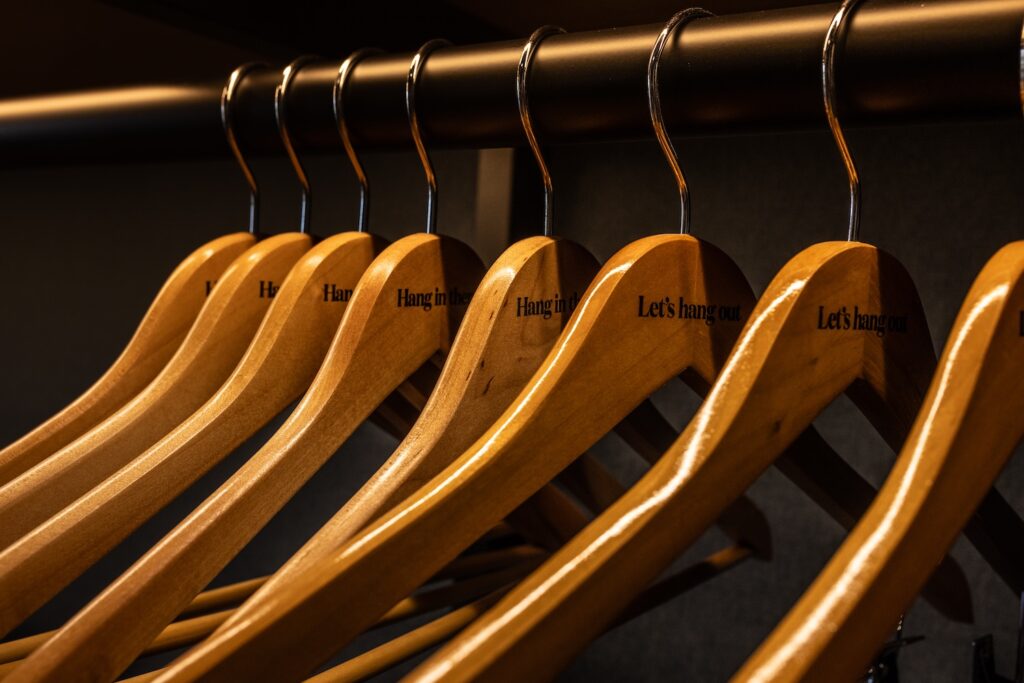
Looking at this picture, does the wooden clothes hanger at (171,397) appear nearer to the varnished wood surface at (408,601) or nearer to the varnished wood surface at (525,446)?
the varnished wood surface at (408,601)

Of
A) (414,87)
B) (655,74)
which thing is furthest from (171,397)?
(655,74)

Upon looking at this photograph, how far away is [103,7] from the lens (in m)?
1.25

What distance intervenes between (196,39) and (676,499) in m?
1.16

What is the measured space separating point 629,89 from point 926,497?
276 mm

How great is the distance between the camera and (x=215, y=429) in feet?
1.79

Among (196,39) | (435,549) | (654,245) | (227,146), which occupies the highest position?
(196,39)

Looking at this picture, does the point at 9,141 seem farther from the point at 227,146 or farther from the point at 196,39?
the point at 196,39

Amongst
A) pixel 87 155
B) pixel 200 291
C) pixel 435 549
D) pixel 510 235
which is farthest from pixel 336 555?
pixel 510 235

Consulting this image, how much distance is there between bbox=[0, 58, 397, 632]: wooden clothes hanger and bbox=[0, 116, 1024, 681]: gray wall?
A: 60 cm

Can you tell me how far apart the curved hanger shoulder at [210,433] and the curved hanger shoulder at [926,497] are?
13.2 inches

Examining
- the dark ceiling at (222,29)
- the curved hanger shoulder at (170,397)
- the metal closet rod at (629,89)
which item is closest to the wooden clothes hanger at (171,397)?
the curved hanger shoulder at (170,397)

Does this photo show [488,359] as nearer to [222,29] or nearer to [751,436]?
[751,436]

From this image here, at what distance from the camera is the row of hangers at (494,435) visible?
359 millimetres

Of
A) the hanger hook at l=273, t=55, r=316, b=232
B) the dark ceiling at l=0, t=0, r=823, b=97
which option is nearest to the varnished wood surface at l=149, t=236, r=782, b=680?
the hanger hook at l=273, t=55, r=316, b=232
